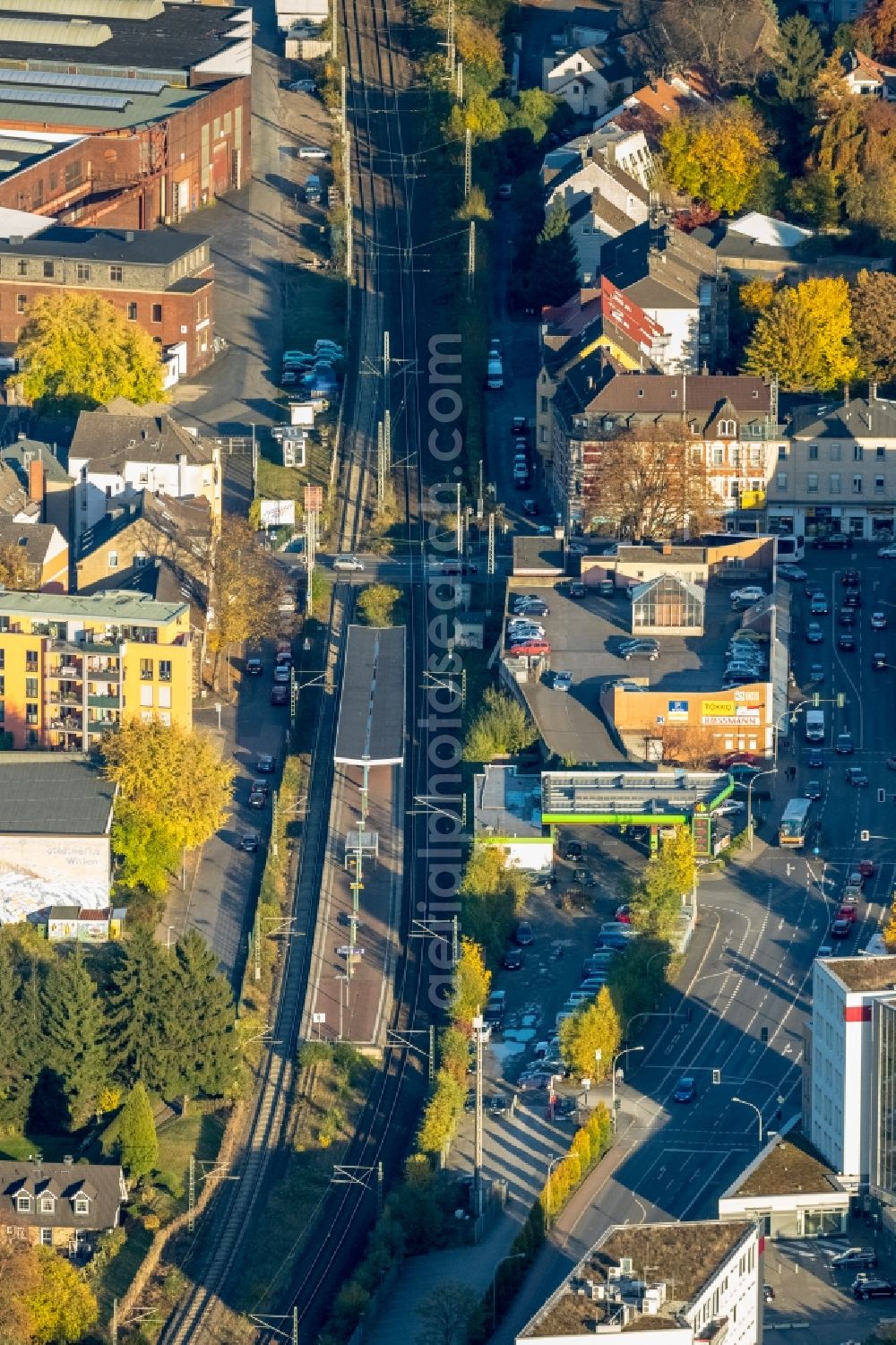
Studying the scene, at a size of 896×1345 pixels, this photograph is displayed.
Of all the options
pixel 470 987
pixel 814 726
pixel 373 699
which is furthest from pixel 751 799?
pixel 470 987

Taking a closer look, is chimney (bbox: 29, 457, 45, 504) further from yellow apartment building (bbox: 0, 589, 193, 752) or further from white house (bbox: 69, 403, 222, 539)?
yellow apartment building (bbox: 0, 589, 193, 752)

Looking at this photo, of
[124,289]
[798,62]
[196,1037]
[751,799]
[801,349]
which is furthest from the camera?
[798,62]

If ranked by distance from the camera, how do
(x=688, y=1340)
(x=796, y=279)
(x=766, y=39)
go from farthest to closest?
(x=766, y=39) → (x=796, y=279) → (x=688, y=1340)

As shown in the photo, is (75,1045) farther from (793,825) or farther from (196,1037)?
(793,825)

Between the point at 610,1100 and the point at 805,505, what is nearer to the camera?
the point at 610,1100

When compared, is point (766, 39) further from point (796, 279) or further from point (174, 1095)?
point (174, 1095)

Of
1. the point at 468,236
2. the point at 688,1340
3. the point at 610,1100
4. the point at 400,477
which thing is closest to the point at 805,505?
the point at 400,477

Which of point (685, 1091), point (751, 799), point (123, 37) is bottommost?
point (685, 1091)
